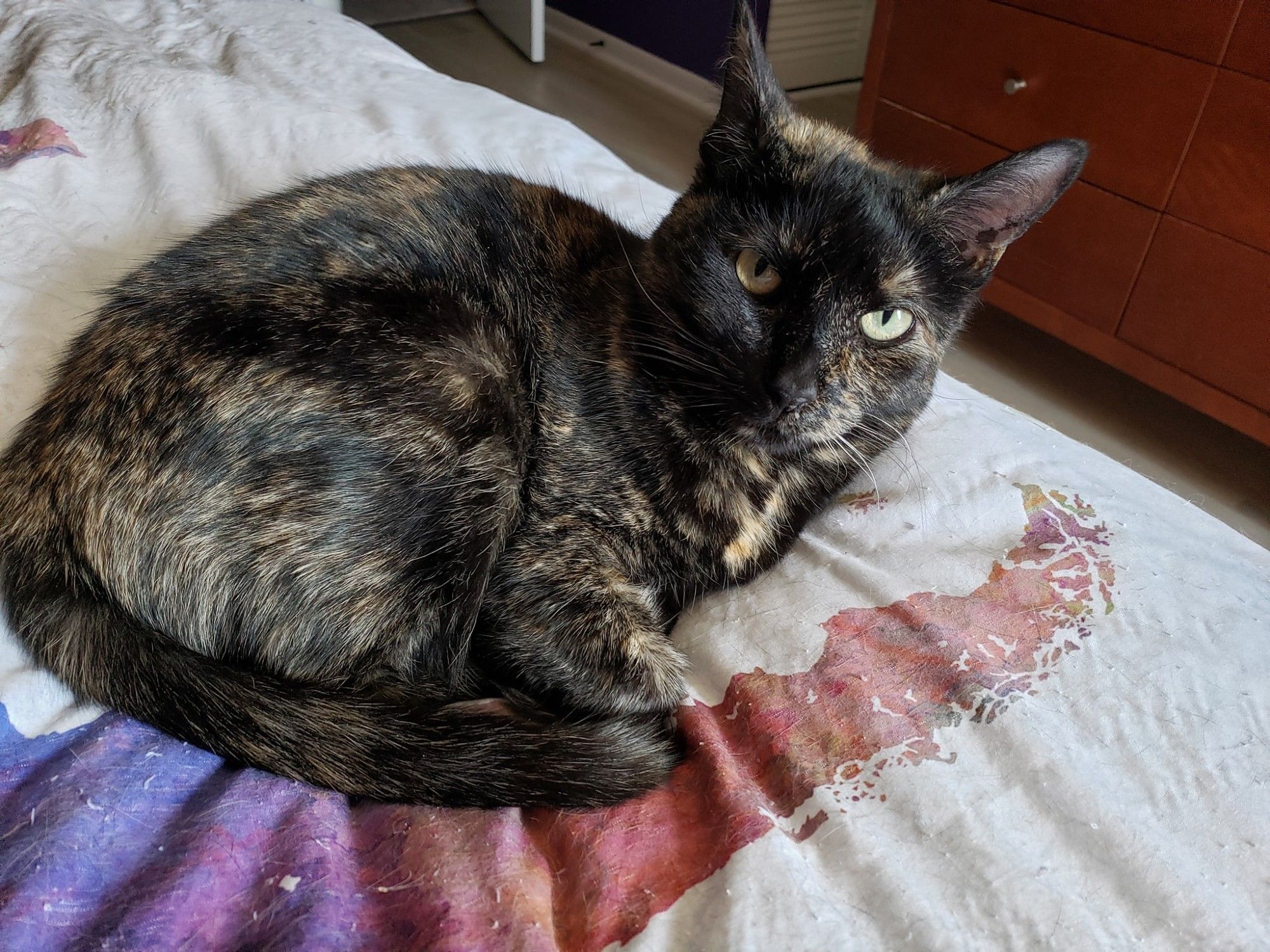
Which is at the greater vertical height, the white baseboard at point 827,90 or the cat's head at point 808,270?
the cat's head at point 808,270

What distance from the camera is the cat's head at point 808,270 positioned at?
0.95m

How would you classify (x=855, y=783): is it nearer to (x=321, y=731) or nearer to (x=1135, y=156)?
(x=321, y=731)

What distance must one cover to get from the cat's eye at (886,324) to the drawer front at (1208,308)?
132cm

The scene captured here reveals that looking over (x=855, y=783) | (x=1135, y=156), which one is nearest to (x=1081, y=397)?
(x=1135, y=156)

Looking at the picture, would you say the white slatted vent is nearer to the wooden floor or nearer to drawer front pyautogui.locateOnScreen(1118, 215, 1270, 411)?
the wooden floor

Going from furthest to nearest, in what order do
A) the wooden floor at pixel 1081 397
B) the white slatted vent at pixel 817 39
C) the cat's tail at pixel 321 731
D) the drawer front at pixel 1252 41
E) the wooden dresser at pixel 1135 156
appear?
1. the white slatted vent at pixel 817 39
2. the wooden floor at pixel 1081 397
3. the wooden dresser at pixel 1135 156
4. the drawer front at pixel 1252 41
5. the cat's tail at pixel 321 731

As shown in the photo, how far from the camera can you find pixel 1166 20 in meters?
1.84

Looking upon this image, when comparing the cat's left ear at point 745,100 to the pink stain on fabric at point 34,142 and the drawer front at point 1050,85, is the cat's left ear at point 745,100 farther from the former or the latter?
the drawer front at point 1050,85

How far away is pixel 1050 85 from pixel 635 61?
2554 mm

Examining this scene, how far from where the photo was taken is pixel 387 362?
962mm

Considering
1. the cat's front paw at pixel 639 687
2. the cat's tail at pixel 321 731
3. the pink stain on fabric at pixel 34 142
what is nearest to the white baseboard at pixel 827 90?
the pink stain on fabric at pixel 34 142

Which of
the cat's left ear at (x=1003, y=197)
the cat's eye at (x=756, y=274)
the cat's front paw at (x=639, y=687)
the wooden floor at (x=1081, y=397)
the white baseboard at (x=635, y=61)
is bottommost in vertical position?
the wooden floor at (x=1081, y=397)

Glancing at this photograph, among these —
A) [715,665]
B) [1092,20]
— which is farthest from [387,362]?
[1092,20]

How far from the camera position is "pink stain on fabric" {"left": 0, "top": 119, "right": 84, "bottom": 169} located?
1.40 meters
